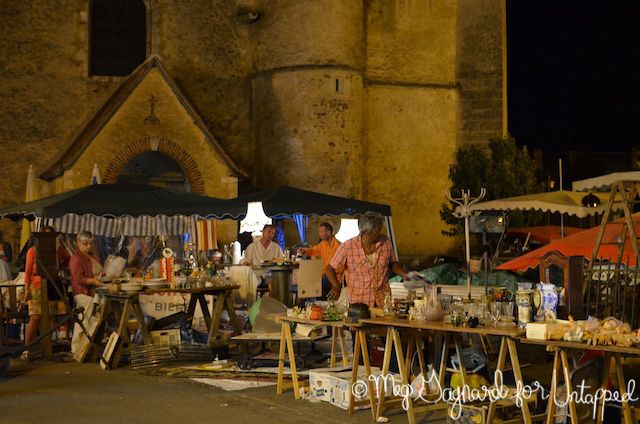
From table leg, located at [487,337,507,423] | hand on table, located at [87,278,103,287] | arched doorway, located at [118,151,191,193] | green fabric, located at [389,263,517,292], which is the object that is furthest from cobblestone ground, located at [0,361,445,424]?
arched doorway, located at [118,151,191,193]

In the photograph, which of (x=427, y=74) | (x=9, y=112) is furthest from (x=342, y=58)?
(x=9, y=112)

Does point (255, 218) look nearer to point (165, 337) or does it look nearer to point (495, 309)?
point (165, 337)

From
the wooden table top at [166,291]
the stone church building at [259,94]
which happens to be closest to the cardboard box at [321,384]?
the wooden table top at [166,291]

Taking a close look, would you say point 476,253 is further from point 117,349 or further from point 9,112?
point 117,349

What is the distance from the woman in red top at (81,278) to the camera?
1159cm

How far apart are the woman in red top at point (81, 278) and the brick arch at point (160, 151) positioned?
27.0 feet

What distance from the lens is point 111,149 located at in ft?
65.0

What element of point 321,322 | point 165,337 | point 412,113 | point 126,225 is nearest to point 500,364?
point 321,322

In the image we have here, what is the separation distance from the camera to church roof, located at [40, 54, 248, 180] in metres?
19.6

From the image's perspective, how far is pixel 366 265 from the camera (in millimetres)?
8820

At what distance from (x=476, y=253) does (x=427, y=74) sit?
16.1ft

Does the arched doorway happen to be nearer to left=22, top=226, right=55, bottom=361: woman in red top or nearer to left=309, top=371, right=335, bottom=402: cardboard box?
left=22, top=226, right=55, bottom=361: woman in red top

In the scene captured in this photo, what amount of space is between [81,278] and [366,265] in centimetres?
453

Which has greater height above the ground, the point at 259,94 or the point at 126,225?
the point at 259,94
